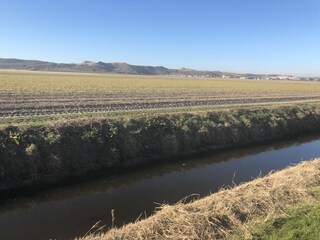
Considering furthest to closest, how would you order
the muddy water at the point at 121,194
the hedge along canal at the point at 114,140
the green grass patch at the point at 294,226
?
1. the hedge along canal at the point at 114,140
2. the muddy water at the point at 121,194
3. the green grass patch at the point at 294,226

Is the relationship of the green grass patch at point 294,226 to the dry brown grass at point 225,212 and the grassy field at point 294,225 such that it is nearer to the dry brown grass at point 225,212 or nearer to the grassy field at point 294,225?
the grassy field at point 294,225

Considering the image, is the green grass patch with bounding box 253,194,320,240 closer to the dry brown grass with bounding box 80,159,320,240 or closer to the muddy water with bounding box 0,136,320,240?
the dry brown grass with bounding box 80,159,320,240

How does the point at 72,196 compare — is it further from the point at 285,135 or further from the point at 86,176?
the point at 285,135

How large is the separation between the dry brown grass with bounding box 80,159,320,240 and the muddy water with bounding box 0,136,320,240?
3.21m

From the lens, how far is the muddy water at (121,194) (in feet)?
39.5

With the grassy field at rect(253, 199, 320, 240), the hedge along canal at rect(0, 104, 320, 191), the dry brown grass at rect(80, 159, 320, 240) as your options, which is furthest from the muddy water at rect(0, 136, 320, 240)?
the grassy field at rect(253, 199, 320, 240)

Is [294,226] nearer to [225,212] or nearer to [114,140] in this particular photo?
[225,212]

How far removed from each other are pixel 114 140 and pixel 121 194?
464 centimetres

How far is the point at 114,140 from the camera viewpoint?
1945 cm

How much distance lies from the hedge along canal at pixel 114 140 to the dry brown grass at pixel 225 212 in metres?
8.18

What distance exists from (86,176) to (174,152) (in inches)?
253

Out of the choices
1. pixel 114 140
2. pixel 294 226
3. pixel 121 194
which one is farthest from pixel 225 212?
pixel 114 140

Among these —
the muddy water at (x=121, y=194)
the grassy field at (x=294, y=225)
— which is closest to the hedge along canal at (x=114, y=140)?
the muddy water at (x=121, y=194)

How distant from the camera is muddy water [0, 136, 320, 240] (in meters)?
12.0
